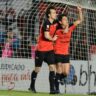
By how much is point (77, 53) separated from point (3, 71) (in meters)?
2.42

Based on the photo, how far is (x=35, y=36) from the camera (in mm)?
16812

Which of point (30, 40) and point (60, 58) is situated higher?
point (30, 40)

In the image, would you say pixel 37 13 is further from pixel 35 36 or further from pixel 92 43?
pixel 92 43

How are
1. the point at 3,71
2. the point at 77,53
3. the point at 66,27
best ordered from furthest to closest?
the point at 77,53, the point at 3,71, the point at 66,27

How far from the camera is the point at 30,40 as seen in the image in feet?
55.6

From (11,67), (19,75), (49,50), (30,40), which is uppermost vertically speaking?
(30,40)

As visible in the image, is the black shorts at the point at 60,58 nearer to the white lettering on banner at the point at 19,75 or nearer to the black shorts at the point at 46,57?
the black shorts at the point at 46,57

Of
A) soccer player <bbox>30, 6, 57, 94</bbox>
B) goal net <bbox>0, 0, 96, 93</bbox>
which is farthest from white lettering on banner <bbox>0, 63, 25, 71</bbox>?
soccer player <bbox>30, 6, 57, 94</bbox>

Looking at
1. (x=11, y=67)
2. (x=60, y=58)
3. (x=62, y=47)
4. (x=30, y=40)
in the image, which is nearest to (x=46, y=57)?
(x=60, y=58)

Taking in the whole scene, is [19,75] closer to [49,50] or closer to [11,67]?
[11,67]

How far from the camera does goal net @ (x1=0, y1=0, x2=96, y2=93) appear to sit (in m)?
16.5

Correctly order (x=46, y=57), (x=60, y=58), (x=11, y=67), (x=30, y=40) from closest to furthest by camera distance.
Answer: (x=46, y=57)
(x=60, y=58)
(x=11, y=67)
(x=30, y=40)

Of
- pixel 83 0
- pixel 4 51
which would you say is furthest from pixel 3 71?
pixel 83 0

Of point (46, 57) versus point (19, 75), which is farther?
point (19, 75)
